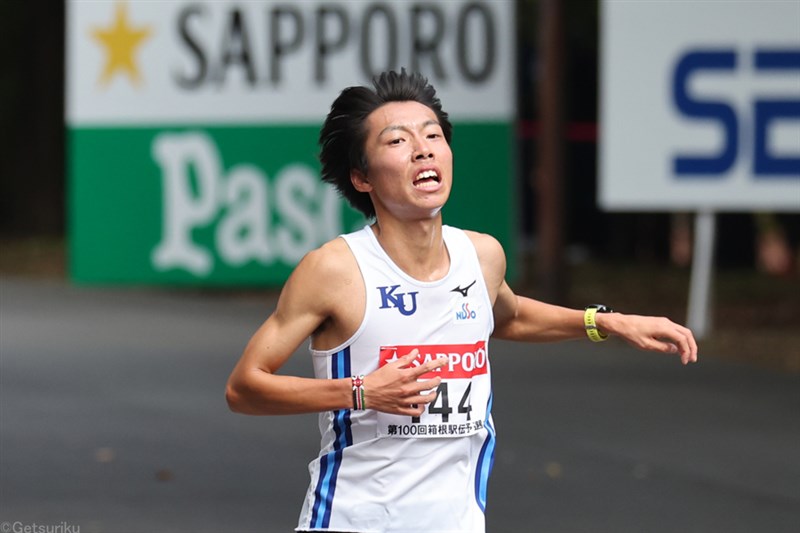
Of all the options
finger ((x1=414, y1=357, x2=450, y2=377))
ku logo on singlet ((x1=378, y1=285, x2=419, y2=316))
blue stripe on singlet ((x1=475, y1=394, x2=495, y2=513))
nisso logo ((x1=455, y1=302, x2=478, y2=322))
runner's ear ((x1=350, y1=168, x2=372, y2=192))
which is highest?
runner's ear ((x1=350, y1=168, x2=372, y2=192))

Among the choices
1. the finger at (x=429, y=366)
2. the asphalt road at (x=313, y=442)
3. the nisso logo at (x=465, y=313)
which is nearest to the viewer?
the finger at (x=429, y=366)

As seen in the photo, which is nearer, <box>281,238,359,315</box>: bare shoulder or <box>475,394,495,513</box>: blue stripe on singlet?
<box>281,238,359,315</box>: bare shoulder

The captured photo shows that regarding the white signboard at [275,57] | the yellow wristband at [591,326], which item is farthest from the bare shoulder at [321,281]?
the white signboard at [275,57]

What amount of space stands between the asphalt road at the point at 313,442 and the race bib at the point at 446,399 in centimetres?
383

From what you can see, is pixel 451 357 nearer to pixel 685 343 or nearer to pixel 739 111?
pixel 685 343

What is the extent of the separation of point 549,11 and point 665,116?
203 centimetres

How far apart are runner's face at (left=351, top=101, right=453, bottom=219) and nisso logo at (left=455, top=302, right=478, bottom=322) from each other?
227 mm

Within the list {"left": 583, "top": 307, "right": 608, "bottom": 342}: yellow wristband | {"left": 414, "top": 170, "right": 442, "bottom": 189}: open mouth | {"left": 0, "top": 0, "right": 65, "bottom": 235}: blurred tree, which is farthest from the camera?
{"left": 0, "top": 0, "right": 65, "bottom": 235}: blurred tree

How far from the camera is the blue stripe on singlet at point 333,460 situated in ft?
14.6

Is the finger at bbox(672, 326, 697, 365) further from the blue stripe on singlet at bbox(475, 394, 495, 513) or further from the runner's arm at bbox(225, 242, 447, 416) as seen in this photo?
the runner's arm at bbox(225, 242, 447, 416)

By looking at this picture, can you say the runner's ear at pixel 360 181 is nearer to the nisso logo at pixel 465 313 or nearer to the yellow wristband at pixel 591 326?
→ the nisso logo at pixel 465 313

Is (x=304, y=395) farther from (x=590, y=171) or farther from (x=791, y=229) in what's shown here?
(x=791, y=229)

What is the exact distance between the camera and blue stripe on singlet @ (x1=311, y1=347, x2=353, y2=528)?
4.46 meters

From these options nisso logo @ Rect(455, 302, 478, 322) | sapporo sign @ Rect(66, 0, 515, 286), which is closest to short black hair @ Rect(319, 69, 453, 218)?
nisso logo @ Rect(455, 302, 478, 322)
